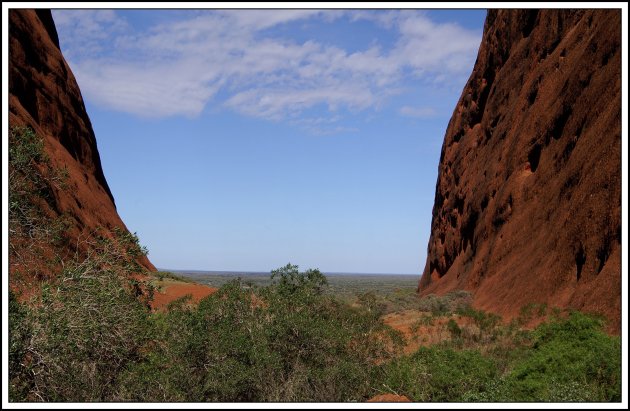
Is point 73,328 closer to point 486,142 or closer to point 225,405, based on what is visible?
point 225,405

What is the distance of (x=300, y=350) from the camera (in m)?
10.8

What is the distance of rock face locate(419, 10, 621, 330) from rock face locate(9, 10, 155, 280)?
23.8 metres

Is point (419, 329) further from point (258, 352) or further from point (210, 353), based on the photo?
point (210, 353)

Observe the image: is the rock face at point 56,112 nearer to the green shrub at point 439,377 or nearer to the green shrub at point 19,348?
the green shrub at point 19,348

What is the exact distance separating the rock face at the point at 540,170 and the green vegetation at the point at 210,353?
20.9ft

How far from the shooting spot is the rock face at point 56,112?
34.6 m

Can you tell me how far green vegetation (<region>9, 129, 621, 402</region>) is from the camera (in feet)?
29.1

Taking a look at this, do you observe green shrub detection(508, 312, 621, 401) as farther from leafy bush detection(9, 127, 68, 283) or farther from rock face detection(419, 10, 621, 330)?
leafy bush detection(9, 127, 68, 283)

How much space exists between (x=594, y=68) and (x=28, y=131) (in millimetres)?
21259

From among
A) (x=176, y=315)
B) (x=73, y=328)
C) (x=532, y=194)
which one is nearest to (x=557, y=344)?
(x=176, y=315)

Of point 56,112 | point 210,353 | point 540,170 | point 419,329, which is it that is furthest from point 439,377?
point 56,112

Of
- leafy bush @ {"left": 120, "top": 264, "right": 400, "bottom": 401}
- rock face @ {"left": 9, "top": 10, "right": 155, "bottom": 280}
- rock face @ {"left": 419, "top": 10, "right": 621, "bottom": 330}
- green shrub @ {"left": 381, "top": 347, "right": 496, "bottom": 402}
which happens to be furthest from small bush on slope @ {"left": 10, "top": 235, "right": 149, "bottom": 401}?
rock face @ {"left": 9, "top": 10, "right": 155, "bottom": 280}

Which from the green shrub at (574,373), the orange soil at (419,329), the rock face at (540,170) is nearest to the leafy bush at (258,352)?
the green shrub at (574,373)

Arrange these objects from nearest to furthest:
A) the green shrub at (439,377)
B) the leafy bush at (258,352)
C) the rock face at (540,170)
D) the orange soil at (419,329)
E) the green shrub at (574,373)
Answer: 1. the green shrub at (574,373)
2. the leafy bush at (258,352)
3. the green shrub at (439,377)
4. the rock face at (540,170)
5. the orange soil at (419,329)
